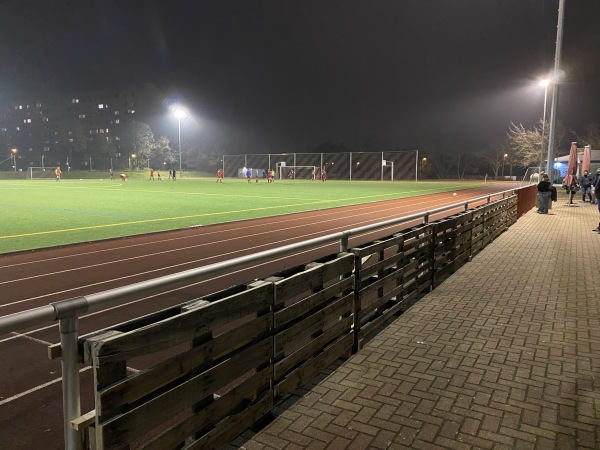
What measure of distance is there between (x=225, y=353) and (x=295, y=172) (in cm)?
7285

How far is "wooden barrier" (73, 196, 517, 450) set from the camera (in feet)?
7.45

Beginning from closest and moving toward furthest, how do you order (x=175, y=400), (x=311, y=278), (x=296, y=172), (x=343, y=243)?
(x=175, y=400) < (x=311, y=278) < (x=343, y=243) < (x=296, y=172)

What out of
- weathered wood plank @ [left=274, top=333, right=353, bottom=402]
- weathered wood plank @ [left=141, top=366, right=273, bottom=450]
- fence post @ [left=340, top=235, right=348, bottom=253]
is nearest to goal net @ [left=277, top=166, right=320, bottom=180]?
fence post @ [left=340, top=235, right=348, bottom=253]

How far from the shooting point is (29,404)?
3.70m

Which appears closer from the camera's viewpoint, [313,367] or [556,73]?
[313,367]

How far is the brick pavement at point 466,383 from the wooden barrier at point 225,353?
0.26 m

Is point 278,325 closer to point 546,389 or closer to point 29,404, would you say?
point 29,404

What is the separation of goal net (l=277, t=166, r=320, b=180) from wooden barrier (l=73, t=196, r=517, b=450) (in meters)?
68.8

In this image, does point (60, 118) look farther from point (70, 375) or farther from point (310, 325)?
point (70, 375)

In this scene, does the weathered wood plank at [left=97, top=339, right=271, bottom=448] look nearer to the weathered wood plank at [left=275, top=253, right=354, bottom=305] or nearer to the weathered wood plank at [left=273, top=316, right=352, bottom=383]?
the weathered wood plank at [left=273, top=316, right=352, bottom=383]

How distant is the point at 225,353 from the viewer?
3.02 metres

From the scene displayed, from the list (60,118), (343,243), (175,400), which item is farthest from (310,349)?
(60,118)

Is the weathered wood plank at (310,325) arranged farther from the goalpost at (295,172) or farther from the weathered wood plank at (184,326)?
the goalpost at (295,172)

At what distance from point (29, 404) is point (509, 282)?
6907 mm
